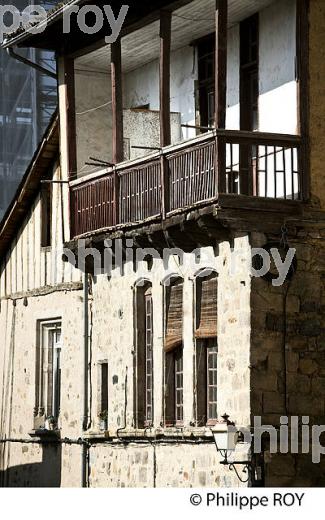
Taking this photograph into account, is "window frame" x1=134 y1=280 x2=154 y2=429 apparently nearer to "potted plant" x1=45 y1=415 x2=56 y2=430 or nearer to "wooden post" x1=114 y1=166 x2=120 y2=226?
"wooden post" x1=114 y1=166 x2=120 y2=226

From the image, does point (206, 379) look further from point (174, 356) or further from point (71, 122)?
point (71, 122)

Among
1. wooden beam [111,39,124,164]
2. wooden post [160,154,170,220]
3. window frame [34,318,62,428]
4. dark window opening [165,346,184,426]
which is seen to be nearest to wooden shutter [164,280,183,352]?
dark window opening [165,346,184,426]

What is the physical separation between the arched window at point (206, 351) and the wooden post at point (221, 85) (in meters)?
1.85

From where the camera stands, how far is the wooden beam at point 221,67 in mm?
20828

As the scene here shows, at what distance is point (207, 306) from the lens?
22.2 meters

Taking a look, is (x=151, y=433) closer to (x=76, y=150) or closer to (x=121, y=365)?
(x=121, y=365)

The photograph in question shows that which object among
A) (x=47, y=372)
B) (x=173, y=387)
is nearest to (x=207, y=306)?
(x=173, y=387)

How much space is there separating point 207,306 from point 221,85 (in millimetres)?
3069

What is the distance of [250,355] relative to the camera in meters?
20.6

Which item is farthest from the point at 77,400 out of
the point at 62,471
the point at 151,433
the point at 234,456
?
the point at 234,456

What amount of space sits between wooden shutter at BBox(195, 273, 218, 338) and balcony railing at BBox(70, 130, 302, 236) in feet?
3.61

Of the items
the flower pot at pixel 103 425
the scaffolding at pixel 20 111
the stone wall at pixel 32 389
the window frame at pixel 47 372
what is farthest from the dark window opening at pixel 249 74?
the scaffolding at pixel 20 111

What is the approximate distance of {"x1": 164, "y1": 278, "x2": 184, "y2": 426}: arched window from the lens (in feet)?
75.2

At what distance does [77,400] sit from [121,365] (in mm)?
2206
